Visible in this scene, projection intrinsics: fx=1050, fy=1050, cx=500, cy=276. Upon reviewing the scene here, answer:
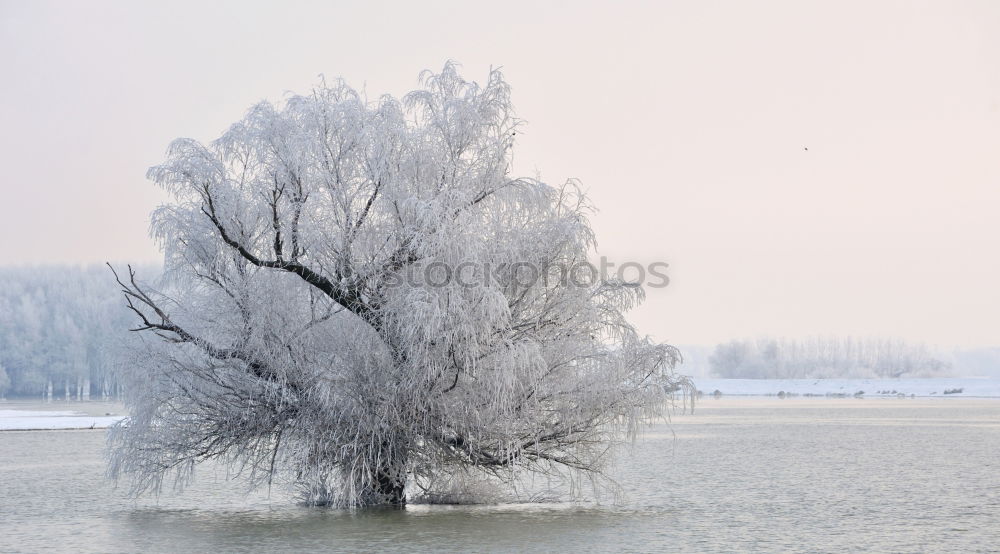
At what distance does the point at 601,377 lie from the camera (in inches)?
786

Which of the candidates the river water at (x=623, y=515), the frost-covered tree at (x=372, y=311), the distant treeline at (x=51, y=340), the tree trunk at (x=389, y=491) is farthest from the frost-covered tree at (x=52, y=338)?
the tree trunk at (x=389, y=491)

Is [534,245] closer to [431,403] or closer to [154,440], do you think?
[431,403]

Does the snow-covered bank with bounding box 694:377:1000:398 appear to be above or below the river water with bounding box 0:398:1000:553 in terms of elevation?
above

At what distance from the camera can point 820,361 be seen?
173 meters

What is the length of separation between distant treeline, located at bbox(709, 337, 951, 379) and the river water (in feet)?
439

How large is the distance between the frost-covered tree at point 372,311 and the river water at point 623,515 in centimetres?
122

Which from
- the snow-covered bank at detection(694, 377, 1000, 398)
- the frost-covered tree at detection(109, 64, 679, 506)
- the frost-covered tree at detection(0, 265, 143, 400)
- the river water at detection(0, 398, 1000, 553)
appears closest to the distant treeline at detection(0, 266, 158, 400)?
the frost-covered tree at detection(0, 265, 143, 400)

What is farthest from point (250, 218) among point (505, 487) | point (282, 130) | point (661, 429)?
point (661, 429)

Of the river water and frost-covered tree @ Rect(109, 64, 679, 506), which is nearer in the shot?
the river water

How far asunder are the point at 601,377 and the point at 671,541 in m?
4.08

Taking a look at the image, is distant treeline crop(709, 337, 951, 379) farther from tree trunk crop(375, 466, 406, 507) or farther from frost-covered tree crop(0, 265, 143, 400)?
tree trunk crop(375, 466, 406, 507)

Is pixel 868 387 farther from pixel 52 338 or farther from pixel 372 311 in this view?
pixel 372 311

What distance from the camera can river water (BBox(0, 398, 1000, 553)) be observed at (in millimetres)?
16438

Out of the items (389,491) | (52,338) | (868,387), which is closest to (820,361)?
(868,387)
